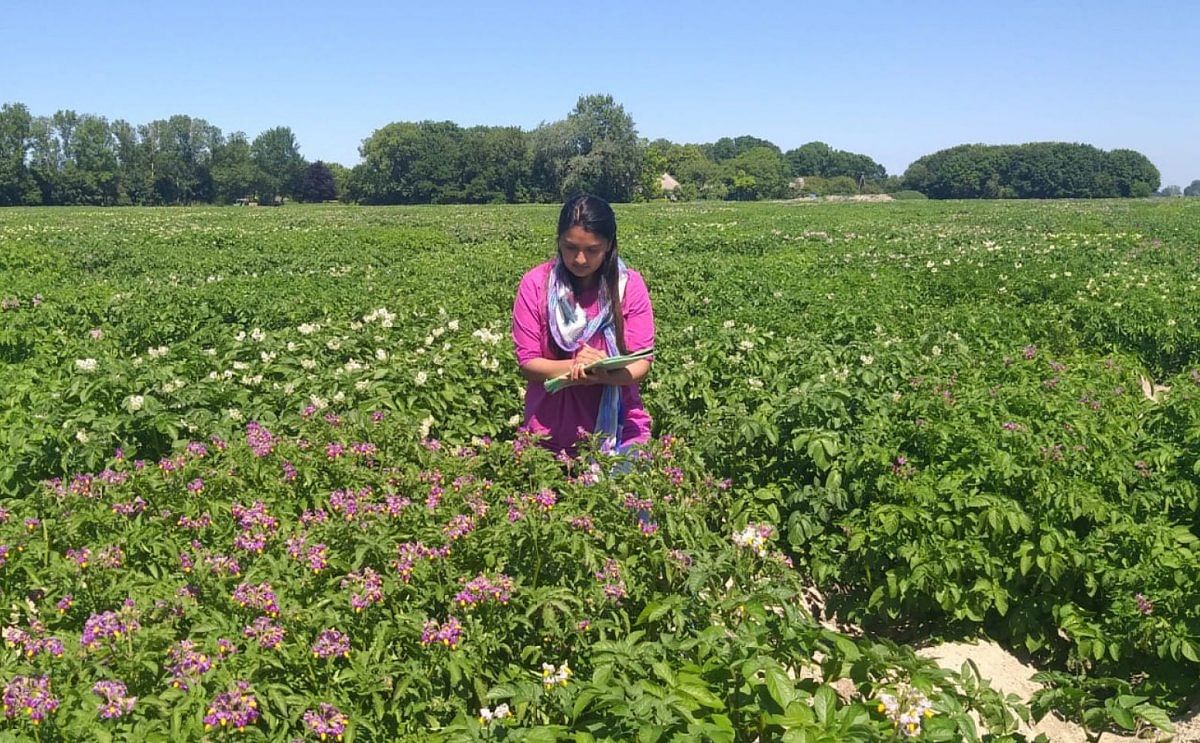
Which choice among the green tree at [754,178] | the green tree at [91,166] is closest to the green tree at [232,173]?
the green tree at [91,166]

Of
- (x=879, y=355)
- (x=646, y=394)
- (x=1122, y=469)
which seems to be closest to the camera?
(x=1122, y=469)

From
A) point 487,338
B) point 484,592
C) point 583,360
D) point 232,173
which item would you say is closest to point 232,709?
point 484,592

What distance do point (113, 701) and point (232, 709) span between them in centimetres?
30

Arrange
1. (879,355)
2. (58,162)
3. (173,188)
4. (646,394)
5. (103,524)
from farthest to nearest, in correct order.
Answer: (173,188) < (58,162) < (879,355) < (646,394) < (103,524)

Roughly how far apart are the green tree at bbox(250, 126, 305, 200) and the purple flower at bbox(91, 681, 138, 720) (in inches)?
4647

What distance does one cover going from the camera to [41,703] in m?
2.10

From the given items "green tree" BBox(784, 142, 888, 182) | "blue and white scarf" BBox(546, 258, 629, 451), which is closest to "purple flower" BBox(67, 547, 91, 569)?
"blue and white scarf" BBox(546, 258, 629, 451)

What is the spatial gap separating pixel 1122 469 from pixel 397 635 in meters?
3.61

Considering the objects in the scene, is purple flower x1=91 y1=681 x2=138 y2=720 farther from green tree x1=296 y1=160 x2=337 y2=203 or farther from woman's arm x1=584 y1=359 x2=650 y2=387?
green tree x1=296 y1=160 x2=337 y2=203

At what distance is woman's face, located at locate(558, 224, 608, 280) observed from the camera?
141 inches

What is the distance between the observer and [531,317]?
12.8ft

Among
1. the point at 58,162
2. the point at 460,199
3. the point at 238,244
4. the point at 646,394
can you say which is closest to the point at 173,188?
the point at 58,162

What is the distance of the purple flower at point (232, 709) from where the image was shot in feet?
7.04

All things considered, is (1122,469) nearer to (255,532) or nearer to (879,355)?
(879,355)
